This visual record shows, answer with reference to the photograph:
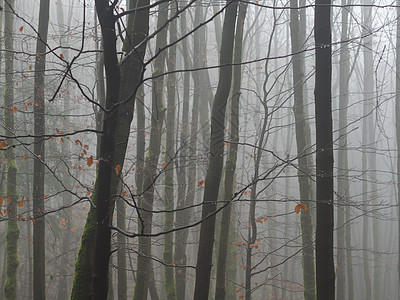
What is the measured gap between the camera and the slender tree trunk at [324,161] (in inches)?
149

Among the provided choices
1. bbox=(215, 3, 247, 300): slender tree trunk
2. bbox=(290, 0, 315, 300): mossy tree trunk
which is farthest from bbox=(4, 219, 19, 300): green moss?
bbox=(290, 0, 315, 300): mossy tree trunk

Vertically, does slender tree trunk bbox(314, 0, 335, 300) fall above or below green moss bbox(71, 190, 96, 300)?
above

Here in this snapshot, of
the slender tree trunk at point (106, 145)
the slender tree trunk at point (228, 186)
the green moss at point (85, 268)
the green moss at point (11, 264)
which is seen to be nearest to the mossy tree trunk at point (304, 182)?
the slender tree trunk at point (228, 186)

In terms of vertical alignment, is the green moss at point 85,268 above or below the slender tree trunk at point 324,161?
below

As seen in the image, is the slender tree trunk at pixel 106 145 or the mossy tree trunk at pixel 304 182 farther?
the mossy tree trunk at pixel 304 182

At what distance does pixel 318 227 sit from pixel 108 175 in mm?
2540

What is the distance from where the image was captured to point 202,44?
12852mm

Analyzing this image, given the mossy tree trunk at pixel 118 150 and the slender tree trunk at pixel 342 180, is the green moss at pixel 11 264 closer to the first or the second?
the mossy tree trunk at pixel 118 150

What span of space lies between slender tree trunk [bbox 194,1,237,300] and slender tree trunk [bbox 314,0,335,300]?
41.8 inches

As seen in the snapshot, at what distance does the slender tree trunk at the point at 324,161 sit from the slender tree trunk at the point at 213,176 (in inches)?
41.8

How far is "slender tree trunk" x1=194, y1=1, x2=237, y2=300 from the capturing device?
14.8 ft

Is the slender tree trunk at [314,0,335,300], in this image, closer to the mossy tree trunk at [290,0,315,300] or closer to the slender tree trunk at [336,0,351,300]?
the mossy tree trunk at [290,0,315,300]

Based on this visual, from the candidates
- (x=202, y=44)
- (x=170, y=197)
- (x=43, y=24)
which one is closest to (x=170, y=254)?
(x=170, y=197)

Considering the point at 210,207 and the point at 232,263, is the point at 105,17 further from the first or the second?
the point at 232,263
